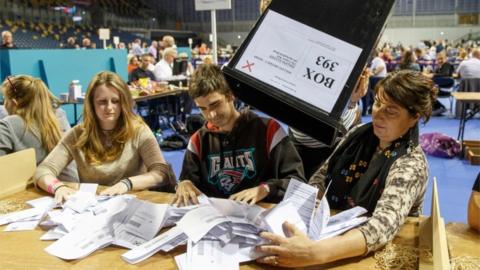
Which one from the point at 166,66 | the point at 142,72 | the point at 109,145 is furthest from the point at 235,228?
the point at 166,66

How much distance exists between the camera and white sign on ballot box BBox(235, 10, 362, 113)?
89 centimetres

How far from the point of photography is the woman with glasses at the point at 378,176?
1011 mm

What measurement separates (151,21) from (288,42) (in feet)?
73.8

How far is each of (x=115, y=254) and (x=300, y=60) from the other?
27.1 inches

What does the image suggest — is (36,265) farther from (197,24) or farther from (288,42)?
(197,24)

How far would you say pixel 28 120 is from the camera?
2.21 meters

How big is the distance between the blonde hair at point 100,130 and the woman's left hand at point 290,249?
112cm

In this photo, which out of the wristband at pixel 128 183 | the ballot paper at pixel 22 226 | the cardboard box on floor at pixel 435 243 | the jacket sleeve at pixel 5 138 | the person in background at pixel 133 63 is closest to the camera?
the cardboard box on floor at pixel 435 243

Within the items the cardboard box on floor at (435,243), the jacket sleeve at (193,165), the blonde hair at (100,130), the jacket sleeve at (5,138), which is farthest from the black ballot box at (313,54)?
the jacket sleeve at (5,138)

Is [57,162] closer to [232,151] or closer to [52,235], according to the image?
[52,235]

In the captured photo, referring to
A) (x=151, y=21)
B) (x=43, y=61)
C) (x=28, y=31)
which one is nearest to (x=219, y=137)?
(x=43, y=61)

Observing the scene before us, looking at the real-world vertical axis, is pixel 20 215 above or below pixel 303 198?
below

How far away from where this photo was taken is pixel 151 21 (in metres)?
22.2

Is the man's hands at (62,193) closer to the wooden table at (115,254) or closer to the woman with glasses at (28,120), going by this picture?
the wooden table at (115,254)
